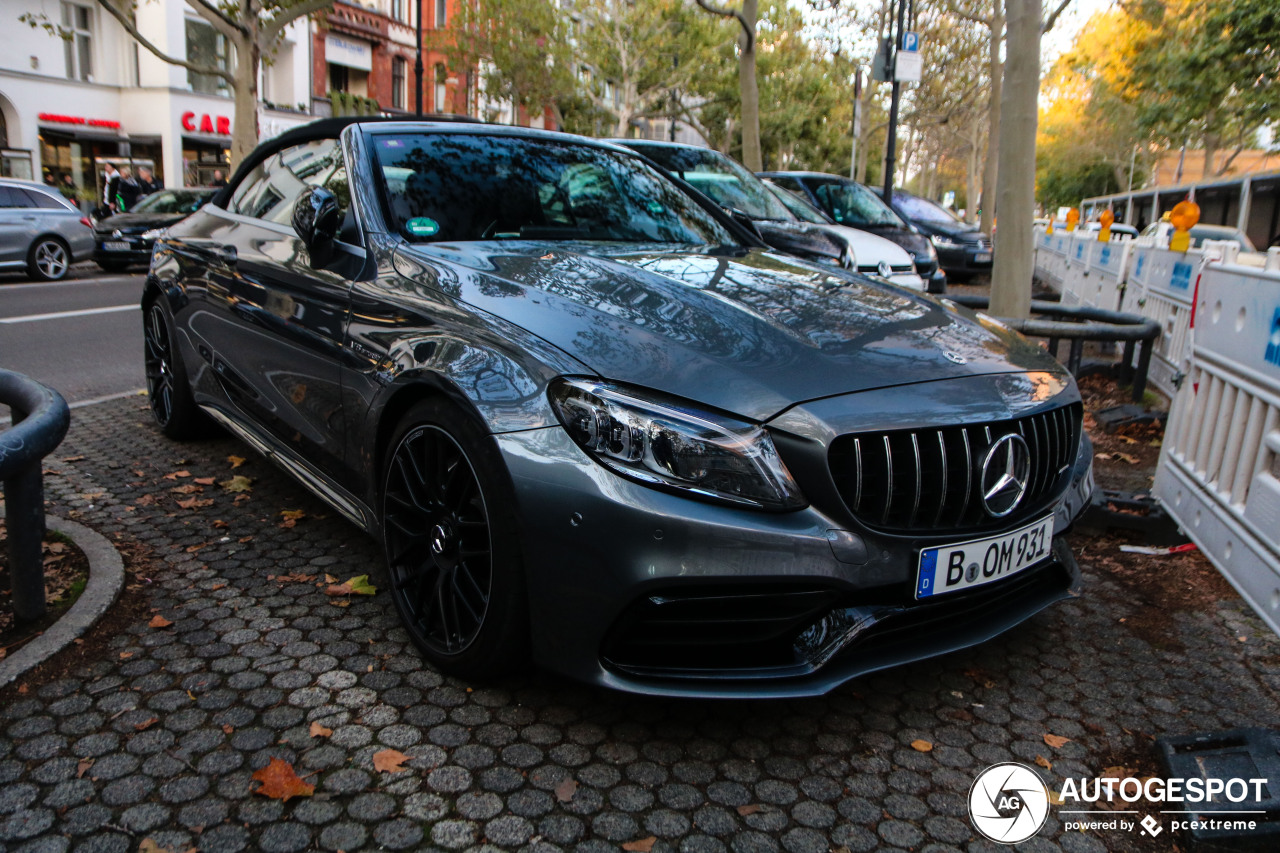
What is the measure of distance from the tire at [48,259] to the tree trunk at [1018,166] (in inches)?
→ 544

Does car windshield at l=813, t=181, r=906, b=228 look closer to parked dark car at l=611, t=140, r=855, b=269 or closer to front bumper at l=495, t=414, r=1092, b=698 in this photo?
parked dark car at l=611, t=140, r=855, b=269

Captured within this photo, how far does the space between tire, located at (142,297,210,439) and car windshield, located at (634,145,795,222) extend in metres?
5.74

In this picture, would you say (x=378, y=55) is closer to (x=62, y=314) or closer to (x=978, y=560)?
(x=62, y=314)

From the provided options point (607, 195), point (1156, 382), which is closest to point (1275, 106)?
point (1156, 382)

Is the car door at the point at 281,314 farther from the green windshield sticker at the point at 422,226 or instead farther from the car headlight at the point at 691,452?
the car headlight at the point at 691,452

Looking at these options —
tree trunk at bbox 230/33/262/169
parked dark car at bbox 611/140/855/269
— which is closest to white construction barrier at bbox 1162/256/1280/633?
parked dark car at bbox 611/140/855/269

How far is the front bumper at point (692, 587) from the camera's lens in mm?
2385

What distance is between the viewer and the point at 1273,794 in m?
2.38

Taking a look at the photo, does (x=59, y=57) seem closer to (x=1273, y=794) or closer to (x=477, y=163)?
(x=477, y=163)

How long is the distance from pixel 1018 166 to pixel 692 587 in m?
7.28

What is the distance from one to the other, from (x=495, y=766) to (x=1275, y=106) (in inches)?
1365

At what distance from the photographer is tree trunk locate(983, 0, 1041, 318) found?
826 cm

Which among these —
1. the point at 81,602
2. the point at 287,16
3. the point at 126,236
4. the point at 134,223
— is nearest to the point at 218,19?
the point at 287,16

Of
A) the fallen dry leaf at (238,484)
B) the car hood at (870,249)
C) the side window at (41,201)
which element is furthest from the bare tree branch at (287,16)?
the fallen dry leaf at (238,484)
